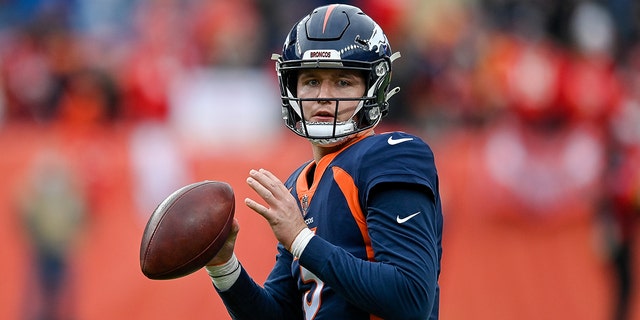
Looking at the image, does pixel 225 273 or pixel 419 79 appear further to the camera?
pixel 419 79

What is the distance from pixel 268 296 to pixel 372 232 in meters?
0.62

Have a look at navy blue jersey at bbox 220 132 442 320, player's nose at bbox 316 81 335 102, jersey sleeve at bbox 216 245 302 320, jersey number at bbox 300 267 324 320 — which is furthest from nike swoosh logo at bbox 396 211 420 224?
jersey sleeve at bbox 216 245 302 320

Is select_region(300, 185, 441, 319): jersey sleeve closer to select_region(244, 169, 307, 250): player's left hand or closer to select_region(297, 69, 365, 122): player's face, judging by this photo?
select_region(244, 169, 307, 250): player's left hand

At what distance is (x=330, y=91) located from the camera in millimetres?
3168

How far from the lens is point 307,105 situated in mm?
3182

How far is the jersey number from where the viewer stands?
308 cm

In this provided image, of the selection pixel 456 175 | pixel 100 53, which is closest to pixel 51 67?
pixel 100 53

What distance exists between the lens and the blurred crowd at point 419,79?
7871mm

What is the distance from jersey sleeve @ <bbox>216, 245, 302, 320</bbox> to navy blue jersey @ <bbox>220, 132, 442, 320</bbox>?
0.51 feet

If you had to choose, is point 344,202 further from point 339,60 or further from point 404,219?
point 339,60

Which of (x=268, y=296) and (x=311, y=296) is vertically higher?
(x=311, y=296)

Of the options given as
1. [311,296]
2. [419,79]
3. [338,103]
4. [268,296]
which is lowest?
[419,79]

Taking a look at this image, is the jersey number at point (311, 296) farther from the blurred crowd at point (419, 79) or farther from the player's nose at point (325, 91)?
the blurred crowd at point (419, 79)

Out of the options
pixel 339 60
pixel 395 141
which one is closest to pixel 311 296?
pixel 395 141
